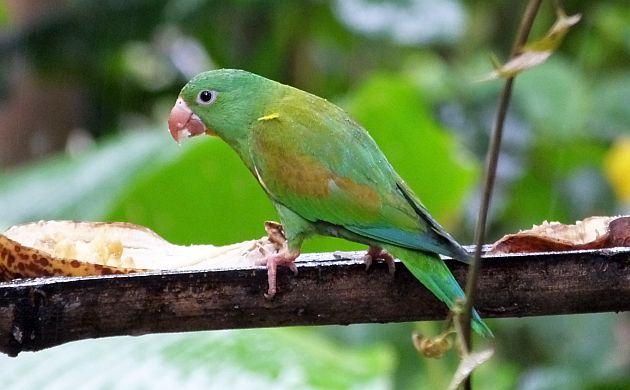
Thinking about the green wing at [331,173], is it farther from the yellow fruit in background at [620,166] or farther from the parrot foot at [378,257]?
the yellow fruit in background at [620,166]

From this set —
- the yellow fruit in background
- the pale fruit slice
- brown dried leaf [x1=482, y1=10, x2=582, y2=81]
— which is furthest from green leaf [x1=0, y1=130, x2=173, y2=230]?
brown dried leaf [x1=482, y1=10, x2=582, y2=81]

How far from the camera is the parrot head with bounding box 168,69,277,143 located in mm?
2074

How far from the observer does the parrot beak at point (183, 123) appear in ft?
6.89

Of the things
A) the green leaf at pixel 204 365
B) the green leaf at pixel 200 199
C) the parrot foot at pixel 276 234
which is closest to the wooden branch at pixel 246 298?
the parrot foot at pixel 276 234

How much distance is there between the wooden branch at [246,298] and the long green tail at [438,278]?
8cm

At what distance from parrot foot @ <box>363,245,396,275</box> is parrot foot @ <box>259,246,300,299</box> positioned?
109 mm

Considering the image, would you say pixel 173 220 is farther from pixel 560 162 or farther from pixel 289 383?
pixel 560 162

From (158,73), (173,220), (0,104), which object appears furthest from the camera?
(158,73)

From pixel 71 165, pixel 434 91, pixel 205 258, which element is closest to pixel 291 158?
pixel 205 258

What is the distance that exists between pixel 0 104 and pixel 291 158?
2562mm

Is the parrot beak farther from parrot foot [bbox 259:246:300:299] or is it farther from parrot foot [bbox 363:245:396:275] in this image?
parrot foot [bbox 363:245:396:275]

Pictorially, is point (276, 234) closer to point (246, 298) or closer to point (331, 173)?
point (331, 173)

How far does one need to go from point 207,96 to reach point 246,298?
927mm

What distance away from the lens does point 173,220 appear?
3.09 metres
